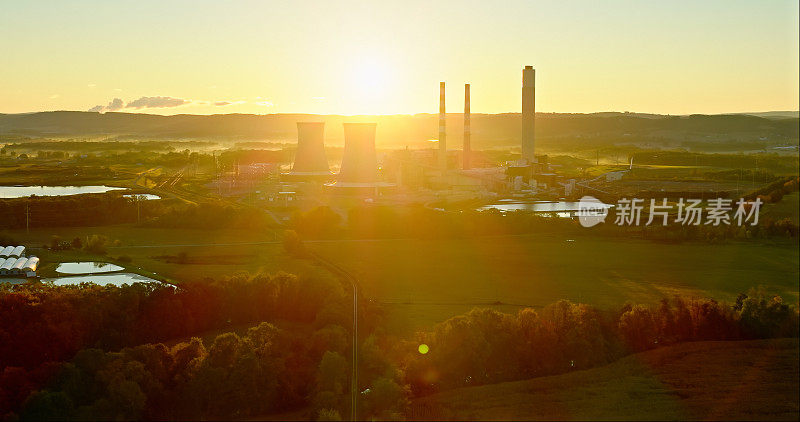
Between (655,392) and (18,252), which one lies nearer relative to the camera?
(655,392)

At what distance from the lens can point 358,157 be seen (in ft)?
73.6

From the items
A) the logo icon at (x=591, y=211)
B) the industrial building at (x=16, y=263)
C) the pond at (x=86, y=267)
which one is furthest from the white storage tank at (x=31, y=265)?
the logo icon at (x=591, y=211)

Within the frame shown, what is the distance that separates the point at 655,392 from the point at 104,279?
6.79 metres

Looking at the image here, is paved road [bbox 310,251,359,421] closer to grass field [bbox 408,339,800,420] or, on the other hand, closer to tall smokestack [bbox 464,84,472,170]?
grass field [bbox 408,339,800,420]

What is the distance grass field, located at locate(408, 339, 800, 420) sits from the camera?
4863 millimetres

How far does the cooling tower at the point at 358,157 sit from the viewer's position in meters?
22.3

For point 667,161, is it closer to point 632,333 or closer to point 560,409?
point 632,333

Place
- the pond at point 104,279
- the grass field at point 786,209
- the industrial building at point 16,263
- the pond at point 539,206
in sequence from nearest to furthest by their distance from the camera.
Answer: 1. the grass field at point 786,209
2. the pond at point 104,279
3. the industrial building at point 16,263
4. the pond at point 539,206


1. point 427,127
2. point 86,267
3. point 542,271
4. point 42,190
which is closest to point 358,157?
point 42,190

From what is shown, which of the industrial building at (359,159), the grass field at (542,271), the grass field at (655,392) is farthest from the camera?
the industrial building at (359,159)

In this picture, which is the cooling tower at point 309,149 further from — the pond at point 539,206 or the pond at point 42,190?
the pond at point 42,190

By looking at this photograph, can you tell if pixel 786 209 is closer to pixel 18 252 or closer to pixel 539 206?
pixel 539 206

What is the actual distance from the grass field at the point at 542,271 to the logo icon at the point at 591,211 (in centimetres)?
156

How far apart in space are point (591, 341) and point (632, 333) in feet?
1.66
